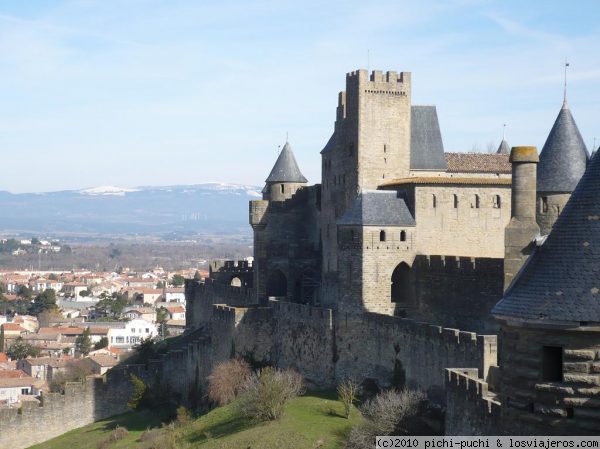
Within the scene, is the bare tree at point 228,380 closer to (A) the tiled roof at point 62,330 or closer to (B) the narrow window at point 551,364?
(B) the narrow window at point 551,364

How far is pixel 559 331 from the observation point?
10.4m

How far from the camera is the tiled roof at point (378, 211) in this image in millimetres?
37500

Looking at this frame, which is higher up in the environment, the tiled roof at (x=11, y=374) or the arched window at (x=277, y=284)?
the arched window at (x=277, y=284)

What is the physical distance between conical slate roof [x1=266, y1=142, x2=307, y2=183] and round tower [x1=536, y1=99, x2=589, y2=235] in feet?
56.8

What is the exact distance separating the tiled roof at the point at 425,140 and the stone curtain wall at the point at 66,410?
727 inches

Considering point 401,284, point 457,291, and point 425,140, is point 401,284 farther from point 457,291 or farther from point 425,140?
point 425,140

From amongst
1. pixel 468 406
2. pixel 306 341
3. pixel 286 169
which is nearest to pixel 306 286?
pixel 286 169

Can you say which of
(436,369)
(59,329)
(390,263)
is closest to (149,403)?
(390,263)

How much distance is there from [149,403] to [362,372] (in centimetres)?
1707

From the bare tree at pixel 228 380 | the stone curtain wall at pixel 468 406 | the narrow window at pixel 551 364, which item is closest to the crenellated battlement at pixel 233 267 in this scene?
the bare tree at pixel 228 380

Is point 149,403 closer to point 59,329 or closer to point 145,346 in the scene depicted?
point 145,346

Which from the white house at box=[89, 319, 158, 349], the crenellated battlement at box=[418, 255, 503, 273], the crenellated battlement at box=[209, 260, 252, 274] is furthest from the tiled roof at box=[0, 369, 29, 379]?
the crenellated battlement at box=[418, 255, 503, 273]

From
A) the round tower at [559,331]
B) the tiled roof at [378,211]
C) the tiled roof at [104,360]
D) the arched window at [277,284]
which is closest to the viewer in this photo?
the round tower at [559,331]

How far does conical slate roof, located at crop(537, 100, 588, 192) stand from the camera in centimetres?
→ 3412
